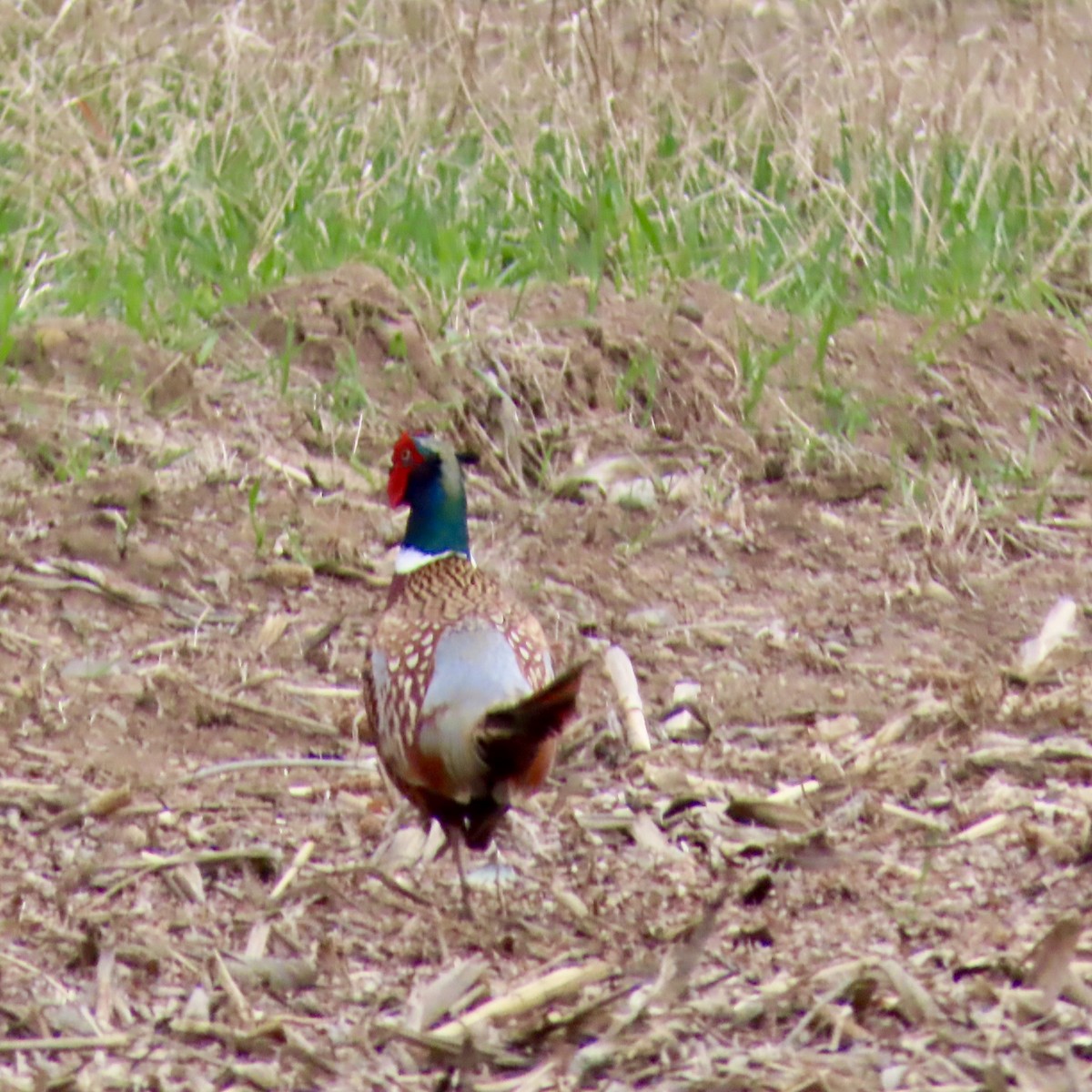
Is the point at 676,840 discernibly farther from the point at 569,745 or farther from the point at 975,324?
the point at 975,324

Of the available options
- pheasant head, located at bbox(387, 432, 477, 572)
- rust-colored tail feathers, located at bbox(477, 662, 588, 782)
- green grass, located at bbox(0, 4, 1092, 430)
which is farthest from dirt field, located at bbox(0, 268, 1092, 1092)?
pheasant head, located at bbox(387, 432, 477, 572)

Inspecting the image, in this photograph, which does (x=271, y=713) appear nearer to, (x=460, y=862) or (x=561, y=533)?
(x=460, y=862)

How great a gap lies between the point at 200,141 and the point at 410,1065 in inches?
158

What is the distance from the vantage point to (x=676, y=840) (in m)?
3.70

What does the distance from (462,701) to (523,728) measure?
0.18 meters

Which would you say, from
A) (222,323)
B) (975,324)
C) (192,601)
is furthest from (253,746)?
(975,324)

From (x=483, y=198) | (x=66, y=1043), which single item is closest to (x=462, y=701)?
(x=66, y=1043)

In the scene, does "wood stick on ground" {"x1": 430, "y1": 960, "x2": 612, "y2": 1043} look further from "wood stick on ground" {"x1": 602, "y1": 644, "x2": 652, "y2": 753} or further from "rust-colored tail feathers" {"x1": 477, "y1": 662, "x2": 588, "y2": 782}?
"wood stick on ground" {"x1": 602, "y1": 644, "x2": 652, "y2": 753}

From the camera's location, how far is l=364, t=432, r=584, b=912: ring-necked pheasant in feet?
11.0

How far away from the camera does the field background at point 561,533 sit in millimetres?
3109

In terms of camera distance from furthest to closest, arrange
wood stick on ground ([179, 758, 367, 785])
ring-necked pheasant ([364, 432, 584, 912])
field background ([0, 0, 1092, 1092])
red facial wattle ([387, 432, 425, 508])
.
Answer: red facial wattle ([387, 432, 425, 508]), wood stick on ground ([179, 758, 367, 785]), ring-necked pheasant ([364, 432, 584, 912]), field background ([0, 0, 1092, 1092])

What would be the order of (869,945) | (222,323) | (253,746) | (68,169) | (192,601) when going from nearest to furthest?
(869,945), (253,746), (192,601), (222,323), (68,169)

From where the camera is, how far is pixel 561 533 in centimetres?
483

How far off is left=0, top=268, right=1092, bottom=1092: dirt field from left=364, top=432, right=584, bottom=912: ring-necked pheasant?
0.19m
